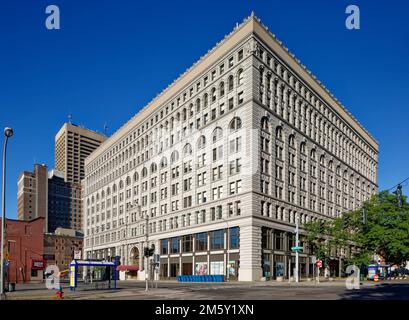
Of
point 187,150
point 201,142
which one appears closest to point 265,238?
point 201,142

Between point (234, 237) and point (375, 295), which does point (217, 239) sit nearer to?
point (234, 237)

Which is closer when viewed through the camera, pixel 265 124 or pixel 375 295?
pixel 375 295

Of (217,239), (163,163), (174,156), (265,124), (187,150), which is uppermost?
(265,124)

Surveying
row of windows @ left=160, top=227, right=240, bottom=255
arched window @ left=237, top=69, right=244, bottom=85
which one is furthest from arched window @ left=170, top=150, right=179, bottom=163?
arched window @ left=237, top=69, right=244, bottom=85

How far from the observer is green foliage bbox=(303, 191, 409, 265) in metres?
65.1

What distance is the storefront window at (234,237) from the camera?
210ft

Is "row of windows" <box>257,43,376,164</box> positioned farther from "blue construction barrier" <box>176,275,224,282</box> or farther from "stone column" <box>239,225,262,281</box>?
"blue construction barrier" <box>176,275,224,282</box>

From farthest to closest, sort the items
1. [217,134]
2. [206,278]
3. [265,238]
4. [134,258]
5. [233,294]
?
[134,258]
[217,134]
[265,238]
[206,278]
[233,294]

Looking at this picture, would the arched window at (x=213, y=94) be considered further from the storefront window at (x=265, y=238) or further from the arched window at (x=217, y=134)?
the storefront window at (x=265, y=238)

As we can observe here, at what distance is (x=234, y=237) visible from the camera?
213 feet

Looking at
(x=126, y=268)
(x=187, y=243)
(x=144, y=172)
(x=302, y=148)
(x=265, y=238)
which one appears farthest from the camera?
(x=144, y=172)

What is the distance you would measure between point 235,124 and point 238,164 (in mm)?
6896
